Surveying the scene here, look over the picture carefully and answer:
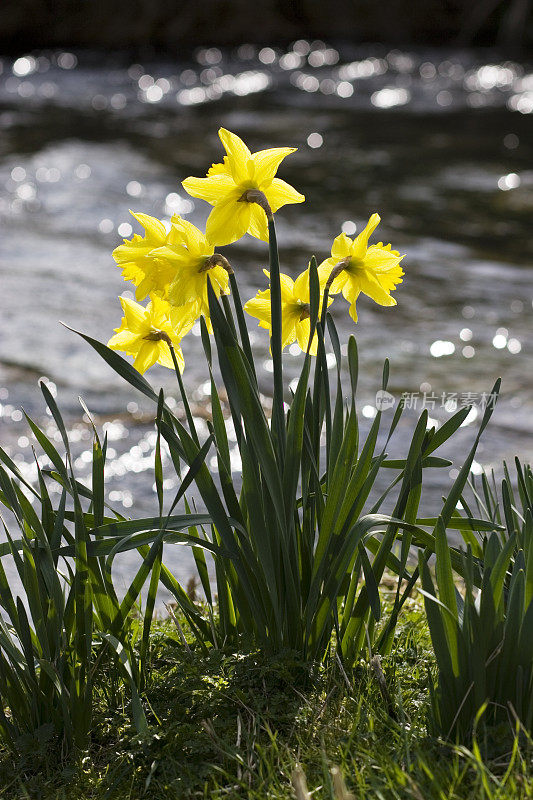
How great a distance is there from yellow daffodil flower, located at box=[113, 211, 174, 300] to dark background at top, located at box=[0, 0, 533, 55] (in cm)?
1346

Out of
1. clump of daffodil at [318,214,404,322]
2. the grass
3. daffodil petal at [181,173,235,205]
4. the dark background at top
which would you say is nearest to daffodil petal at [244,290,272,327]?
clump of daffodil at [318,214,404,322]

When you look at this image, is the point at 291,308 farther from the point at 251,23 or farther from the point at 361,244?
the point at 251,23

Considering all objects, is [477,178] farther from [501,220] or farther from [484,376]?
[484,376]

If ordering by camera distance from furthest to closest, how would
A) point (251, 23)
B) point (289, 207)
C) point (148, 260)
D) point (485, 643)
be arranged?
point (251, 23), point (289, 207), point (148, 260), point (485, 643)

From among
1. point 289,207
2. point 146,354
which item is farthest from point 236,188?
point 289,207

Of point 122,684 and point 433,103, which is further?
point 433,103

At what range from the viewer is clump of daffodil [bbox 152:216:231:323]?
5.31 ft

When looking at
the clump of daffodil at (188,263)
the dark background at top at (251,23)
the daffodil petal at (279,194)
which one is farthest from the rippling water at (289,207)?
the daffodil petal at (279,194)

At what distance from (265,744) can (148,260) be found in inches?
33.9

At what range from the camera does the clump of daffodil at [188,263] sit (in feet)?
5.31

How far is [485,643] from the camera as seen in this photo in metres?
1.56

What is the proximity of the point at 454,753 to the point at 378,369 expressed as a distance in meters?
3.04

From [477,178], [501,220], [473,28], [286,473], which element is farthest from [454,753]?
[473,28]

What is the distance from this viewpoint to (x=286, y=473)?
5.66 feet
